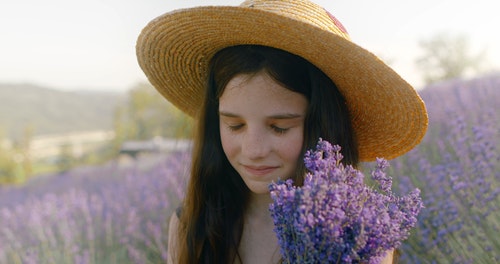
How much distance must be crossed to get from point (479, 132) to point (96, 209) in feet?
8.96

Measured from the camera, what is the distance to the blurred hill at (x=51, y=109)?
34.5 m

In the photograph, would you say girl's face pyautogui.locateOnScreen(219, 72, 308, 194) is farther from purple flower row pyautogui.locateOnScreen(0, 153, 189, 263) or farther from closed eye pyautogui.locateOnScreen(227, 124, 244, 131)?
purple flower row pyautogui.locateOnScreen(0, 153, 189, 263)

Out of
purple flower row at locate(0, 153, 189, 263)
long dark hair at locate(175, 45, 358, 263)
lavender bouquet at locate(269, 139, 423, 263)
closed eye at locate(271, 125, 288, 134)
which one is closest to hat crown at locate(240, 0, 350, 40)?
long dark hair at locate(175, 45, 358, 263)

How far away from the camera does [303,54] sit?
1.54 meters

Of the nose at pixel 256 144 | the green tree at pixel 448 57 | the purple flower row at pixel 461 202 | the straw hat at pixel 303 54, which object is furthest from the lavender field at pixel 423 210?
the green tree at pixel 448 57

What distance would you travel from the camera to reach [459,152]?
2160 mm

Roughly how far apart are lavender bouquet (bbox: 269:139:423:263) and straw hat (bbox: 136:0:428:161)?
571mm

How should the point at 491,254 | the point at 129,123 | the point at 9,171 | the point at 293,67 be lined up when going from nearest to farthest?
the point at 293,67 < the point at 491,254 < the point at 9,171 < the point at 129,123

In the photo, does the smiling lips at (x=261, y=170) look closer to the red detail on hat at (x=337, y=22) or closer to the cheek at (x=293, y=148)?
the cheek at (x=293, y=148)

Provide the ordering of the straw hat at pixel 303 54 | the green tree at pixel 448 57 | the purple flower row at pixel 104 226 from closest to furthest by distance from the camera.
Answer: the straw hat at pixel 303 54 < the purple flower row at pixel 104 226 < the green tree at pixel 448 57

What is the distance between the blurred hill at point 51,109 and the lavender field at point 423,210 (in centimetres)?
2867

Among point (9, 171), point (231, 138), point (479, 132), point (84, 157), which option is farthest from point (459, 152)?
point (84, 157)

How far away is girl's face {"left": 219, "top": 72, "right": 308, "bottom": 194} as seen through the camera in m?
1.53

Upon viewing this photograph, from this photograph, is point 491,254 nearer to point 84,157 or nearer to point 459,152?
point 459,152
